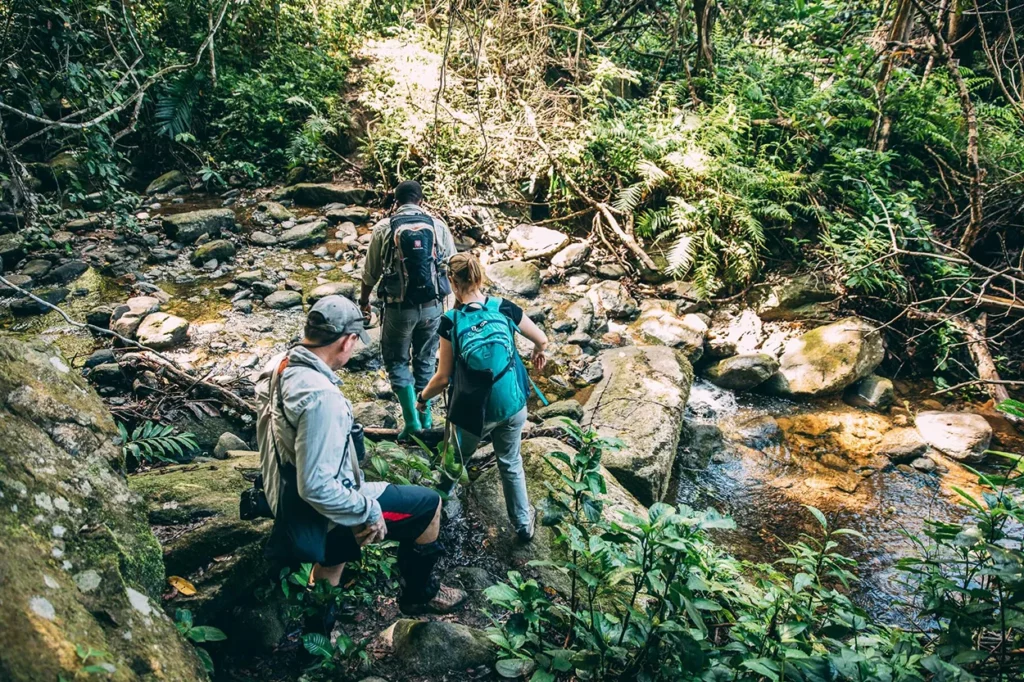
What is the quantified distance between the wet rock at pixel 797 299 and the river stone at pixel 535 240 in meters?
3.24

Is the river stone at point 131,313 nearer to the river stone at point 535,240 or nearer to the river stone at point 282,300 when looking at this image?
the river stone at point 282,300

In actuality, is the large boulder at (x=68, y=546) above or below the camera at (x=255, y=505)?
above

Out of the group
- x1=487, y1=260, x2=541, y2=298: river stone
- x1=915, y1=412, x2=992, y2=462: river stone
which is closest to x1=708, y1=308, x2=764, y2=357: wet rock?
x1=915, y1=412, x2=992, y2=462: river stone

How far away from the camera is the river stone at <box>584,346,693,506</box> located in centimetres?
505

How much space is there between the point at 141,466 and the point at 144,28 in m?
9.04

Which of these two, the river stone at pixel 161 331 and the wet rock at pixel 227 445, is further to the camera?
the river stone at pixel 161 331

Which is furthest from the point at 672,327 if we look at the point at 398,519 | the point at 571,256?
the point at 398,519

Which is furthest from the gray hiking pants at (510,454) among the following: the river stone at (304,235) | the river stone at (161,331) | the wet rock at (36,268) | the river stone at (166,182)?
the river stone at (166,182)

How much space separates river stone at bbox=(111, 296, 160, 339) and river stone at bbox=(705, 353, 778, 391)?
23.0 ft

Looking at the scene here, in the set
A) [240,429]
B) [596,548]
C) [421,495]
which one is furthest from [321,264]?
[596,548]

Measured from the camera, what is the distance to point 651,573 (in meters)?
2.43

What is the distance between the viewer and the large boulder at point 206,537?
117 inches

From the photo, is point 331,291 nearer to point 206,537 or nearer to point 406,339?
point 406,339

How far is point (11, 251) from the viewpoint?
7.40 metres
